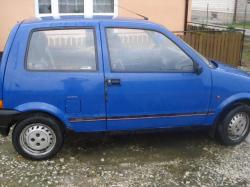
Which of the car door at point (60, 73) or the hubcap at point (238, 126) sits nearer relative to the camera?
the car door at point (60, 73)

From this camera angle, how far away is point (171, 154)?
4.72 metres

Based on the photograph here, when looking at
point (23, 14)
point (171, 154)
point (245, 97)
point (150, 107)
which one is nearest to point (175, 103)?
point (150, 107)

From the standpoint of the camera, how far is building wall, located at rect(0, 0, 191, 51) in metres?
9.04

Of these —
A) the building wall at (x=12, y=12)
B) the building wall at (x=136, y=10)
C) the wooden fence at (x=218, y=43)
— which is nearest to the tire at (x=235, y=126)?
the wooden fence at (x=218, y=43)

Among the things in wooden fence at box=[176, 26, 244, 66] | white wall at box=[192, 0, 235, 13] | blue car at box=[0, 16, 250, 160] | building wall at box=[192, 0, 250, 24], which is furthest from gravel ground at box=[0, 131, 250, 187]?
white wall at box=[192, 0, 235, 13]

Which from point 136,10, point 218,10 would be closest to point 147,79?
point 136,10

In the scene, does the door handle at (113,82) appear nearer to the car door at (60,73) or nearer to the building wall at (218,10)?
the car door at (60,73)

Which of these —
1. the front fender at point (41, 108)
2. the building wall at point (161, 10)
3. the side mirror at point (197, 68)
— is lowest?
the front fender at point (41, 108)

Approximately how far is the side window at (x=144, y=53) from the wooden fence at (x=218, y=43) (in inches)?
186

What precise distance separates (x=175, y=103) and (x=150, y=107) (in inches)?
13.0

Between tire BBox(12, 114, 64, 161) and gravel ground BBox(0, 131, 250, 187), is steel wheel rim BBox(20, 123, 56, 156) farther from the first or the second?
gravel ground BBox(0, 131, 250, 187)

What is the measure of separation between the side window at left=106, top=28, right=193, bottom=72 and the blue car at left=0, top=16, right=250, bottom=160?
12 millimetres

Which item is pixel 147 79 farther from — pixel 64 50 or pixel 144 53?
pixel 64 50

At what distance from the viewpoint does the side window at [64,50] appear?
4.21 meters
